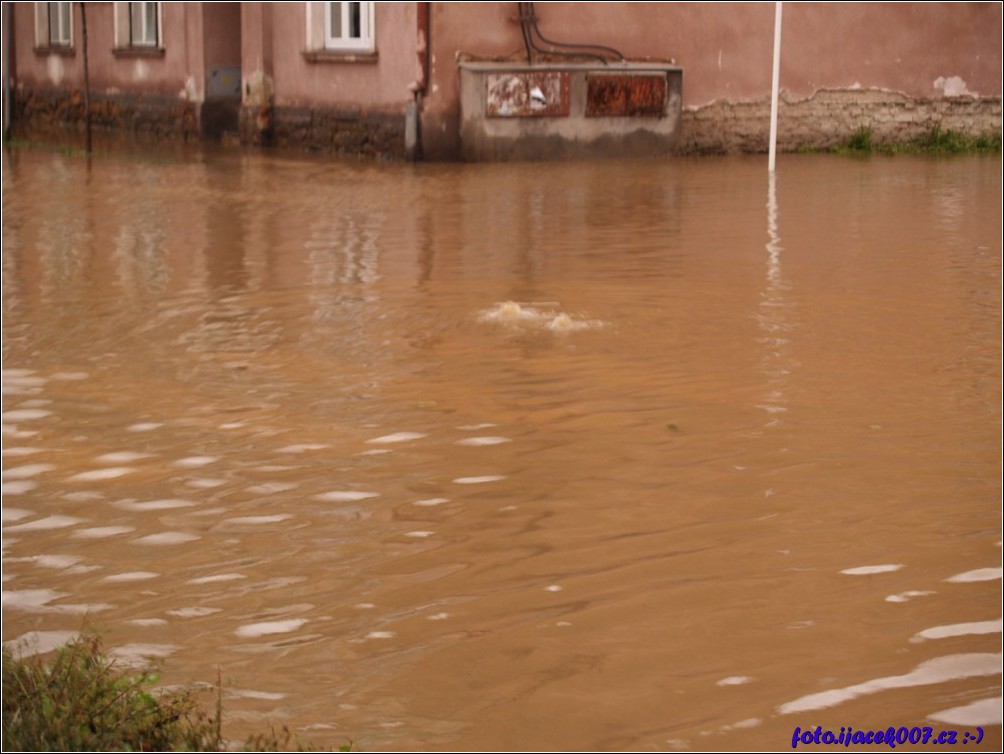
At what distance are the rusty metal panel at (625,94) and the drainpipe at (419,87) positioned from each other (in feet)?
5.59

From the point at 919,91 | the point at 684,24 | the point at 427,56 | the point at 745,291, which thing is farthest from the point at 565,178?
the point at 745,291

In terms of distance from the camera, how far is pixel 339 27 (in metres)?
19.0

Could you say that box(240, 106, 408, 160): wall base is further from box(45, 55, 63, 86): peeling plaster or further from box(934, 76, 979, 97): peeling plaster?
box(45, 55, 63, 86): peeling plaster

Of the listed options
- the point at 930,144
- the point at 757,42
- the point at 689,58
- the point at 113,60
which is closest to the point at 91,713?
the point at 689,58

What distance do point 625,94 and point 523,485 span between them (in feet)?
44.5

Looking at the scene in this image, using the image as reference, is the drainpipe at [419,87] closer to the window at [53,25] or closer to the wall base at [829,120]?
the wall base at [829,120]

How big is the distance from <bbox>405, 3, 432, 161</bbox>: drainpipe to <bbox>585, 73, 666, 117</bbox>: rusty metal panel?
1704 mm

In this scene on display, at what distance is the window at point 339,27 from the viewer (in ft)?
60.1

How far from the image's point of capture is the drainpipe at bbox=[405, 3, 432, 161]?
1703 cm

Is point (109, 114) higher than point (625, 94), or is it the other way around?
point (625, 94)

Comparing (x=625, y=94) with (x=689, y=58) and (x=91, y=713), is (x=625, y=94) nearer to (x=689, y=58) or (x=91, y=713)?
(x=689, y=58)

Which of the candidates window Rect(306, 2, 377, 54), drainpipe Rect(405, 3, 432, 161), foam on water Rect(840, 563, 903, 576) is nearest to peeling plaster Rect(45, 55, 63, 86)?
window Rect(306, 2, 377, 54)

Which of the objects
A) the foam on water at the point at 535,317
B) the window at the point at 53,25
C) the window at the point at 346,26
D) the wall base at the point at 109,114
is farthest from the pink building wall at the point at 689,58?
the foam on water at the point at 535,317

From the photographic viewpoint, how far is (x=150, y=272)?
8.94 metres
